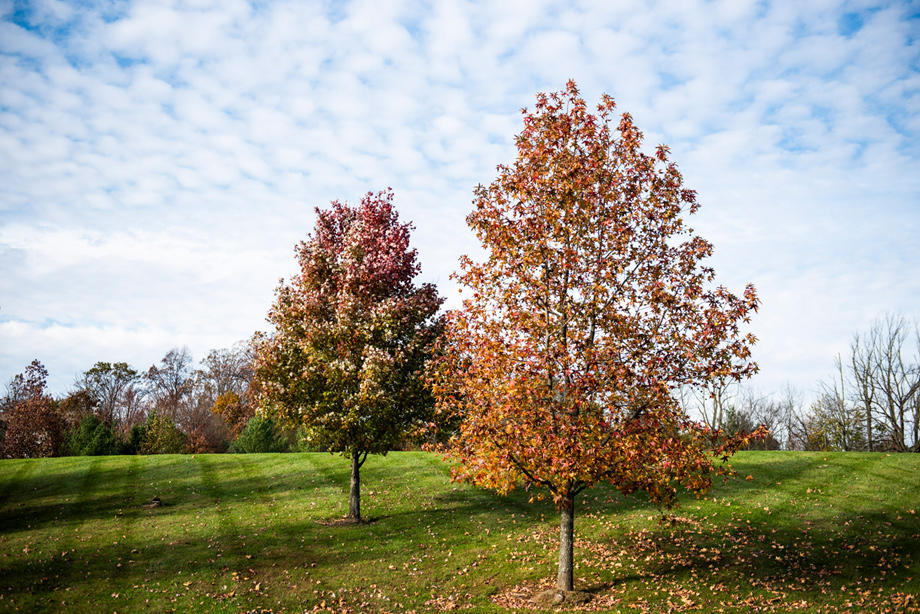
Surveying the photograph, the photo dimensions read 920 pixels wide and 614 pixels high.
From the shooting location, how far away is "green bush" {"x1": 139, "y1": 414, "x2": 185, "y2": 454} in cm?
3650

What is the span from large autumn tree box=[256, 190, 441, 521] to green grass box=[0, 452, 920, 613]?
3.42m

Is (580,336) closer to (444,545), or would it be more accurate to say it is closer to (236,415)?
(444,545)

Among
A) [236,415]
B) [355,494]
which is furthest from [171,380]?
[355,494]

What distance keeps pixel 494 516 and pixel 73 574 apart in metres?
12.0

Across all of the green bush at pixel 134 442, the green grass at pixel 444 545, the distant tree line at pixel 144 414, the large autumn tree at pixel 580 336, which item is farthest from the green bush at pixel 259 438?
the large autumn tree at pixel 580 336

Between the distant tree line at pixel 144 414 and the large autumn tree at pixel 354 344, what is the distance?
3875 millimetres

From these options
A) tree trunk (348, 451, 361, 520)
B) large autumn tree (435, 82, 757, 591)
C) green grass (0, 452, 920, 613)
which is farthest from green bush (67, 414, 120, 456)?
large autumn tree (435, 82, 757, 591)

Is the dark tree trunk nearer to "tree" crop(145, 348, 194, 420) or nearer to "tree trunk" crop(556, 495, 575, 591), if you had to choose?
"tree trunk" crop(556, 495, 575, 591)

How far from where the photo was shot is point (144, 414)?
71375mm

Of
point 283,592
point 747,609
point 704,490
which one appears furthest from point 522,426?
point 283,592

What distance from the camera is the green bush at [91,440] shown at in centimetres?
3412

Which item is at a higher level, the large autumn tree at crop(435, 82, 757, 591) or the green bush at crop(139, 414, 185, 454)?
the large autumn tree at crop(435, 82, 757, 591)

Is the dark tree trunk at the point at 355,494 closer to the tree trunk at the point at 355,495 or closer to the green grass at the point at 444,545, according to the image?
the tree trunk at the point at 355,495

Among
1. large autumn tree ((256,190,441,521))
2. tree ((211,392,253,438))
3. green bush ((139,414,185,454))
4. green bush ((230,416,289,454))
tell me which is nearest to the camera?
large autumn tree ((256,190,441,521))
